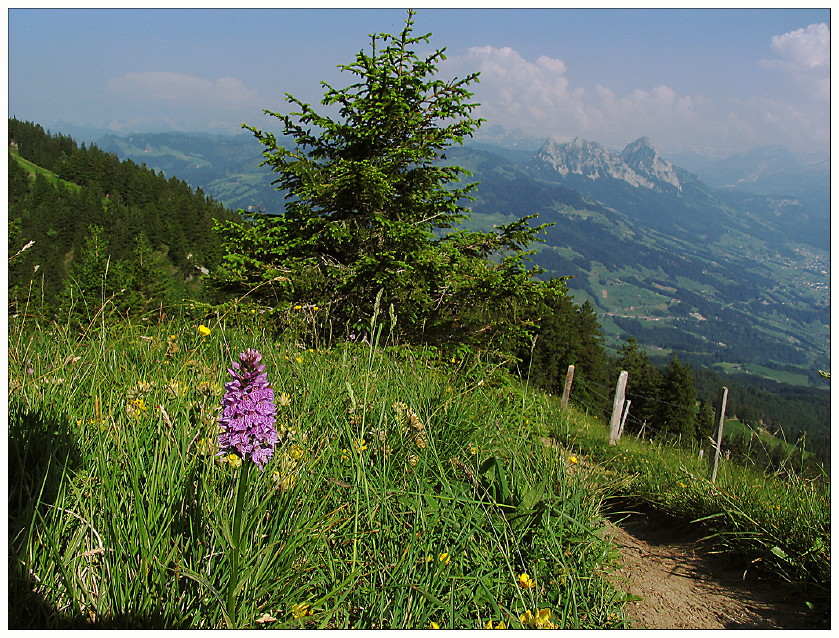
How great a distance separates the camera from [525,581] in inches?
80.5

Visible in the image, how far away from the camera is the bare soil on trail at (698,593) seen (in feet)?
8.28

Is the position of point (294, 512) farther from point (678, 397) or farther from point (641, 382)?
point (641, 382)

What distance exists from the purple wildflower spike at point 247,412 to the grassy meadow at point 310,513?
0.33 ft

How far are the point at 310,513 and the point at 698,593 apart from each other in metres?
2.19

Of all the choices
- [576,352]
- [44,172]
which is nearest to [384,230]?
[576,352]

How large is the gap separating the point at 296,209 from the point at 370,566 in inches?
409

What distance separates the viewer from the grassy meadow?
1618 millimetres

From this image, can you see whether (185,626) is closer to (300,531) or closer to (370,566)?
(300,531)

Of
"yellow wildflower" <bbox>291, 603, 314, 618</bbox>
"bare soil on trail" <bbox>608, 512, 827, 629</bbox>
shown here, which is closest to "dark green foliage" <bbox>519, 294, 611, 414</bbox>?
"bare soil on trail" <bbox>608, 512, 827, 629</bbox>

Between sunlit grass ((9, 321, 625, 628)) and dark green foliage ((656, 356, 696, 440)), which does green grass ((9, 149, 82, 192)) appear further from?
sunlit grass ((9, 321, 625, 628))

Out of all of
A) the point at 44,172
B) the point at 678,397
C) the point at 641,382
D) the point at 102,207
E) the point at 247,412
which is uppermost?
the point at 44,172

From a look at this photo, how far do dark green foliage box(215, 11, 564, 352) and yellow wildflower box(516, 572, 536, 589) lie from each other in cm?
759

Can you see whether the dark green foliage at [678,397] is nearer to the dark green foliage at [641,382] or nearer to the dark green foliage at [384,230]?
the dark green foliage at [641,382]

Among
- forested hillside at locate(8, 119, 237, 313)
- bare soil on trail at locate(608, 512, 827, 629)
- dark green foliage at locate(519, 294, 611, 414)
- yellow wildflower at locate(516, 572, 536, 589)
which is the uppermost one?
forested hillside at locate(8, 119, 237, 313)
